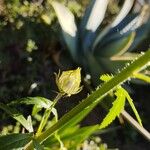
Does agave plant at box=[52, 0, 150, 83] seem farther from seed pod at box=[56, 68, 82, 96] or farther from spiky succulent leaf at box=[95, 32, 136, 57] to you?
seed pod at box=[56, 68, 82, 96]

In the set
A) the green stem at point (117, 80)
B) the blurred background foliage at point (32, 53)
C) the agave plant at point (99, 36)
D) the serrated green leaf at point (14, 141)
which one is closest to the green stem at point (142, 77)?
the green stem at point (117, 80)

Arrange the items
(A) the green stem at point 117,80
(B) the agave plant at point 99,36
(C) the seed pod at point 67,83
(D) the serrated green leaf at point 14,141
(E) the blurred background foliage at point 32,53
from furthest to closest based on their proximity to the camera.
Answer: (B) the agave plant at point 99,36 → (E) the blurred background foliage at point 32,53 → (D) the serrated green leaf at point 14,141 → (C) the seed pod at point 67,83 → (A) the green stem at point 117,80

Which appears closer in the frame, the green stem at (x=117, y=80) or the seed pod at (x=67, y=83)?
the green stem at (x=117, y=80)

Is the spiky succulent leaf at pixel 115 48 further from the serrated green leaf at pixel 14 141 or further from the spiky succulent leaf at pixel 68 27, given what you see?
the serrated green leaf at pixel 14 141

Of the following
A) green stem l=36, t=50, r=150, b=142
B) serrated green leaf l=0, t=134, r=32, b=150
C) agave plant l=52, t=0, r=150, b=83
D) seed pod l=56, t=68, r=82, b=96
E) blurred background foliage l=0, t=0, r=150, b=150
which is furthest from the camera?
agave plant l=52, t=0, r=150, b=83

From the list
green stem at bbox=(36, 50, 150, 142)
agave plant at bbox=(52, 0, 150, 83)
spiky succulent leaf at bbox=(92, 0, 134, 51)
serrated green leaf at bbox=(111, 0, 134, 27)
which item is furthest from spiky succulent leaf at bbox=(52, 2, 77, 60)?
green stem at bbox=(36, 50, 150, 142)

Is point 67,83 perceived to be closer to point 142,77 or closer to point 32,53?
point 142,77

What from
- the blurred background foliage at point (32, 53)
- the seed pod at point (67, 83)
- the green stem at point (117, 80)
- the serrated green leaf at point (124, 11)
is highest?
the green stem at point (117, 80)

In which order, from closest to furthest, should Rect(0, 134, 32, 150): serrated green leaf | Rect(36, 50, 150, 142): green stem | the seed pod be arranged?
Rect(36, 50, 150, 142): green stem, the seed pod, Rect(0, 134, 32, 150): serrated green leaf

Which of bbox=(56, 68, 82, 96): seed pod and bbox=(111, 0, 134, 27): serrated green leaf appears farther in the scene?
bbox=(111, 0, 134, 27): serrated green leaf
